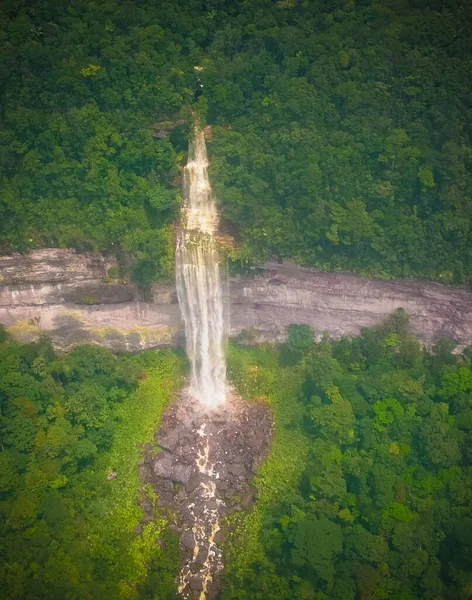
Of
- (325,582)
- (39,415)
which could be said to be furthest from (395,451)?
(39,415)

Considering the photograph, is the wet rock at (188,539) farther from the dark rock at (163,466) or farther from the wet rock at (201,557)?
the dark rock at (163,466)

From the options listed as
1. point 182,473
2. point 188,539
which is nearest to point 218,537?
point 188,539

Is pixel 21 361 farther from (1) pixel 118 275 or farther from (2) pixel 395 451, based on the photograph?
(2) pixel 395 451

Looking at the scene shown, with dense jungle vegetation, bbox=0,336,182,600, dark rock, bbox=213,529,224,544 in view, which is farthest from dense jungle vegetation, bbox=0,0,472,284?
dark rock, bbox=213,529,224,544

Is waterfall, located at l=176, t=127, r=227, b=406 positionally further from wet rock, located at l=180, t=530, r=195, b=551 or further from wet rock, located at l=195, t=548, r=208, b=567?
wet rock, located at l=195, t=548, r=208, b=567

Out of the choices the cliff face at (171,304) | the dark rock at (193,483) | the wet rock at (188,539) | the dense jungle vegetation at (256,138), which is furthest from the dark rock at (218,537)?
the dense jungle vegetation at (256,138)
